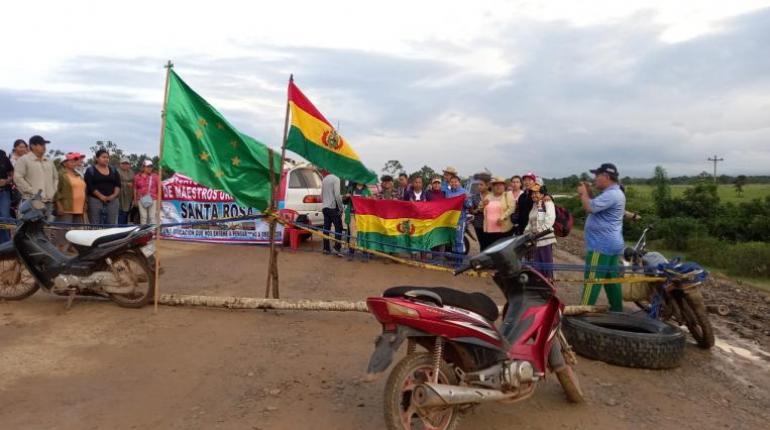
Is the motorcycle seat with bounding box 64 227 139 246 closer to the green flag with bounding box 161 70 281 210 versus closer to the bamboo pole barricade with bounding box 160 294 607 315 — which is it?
the bamboo pole barricade with bounding box 160 294 607 315

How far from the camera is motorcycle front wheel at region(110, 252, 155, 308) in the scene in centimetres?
629

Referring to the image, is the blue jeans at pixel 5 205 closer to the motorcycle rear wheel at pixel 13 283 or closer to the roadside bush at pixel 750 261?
the motorcycle rear wheel at pixel 13 283

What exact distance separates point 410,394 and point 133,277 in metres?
4.30

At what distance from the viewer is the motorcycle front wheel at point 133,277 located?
6.29 m

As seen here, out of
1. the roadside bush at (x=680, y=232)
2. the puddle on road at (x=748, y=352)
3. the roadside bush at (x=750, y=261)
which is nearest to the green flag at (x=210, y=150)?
the puddle on road at (x=748, y=352)

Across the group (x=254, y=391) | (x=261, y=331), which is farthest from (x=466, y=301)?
(x=261, y=331)

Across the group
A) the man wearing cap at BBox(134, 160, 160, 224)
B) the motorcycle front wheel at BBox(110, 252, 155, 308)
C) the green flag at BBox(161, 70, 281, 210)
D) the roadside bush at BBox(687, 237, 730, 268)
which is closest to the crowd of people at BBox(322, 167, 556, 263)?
the green flag at BBox(161, 70, 281, 210)

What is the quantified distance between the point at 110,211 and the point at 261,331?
201 inches

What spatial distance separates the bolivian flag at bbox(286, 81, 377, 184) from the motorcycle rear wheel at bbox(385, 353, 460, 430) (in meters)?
3.40

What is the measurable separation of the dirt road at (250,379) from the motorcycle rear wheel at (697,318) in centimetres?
15

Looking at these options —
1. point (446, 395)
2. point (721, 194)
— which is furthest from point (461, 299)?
point (721, 194)

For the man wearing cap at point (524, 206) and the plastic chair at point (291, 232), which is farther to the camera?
the plastic chair at point (291, 232)

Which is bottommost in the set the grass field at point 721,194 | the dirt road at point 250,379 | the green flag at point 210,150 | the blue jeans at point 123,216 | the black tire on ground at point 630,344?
the dirt road at point 250,379

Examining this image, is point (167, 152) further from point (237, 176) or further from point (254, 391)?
point (254, 391)
